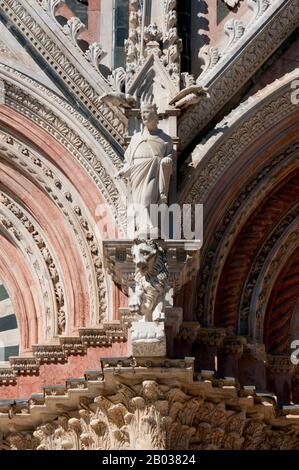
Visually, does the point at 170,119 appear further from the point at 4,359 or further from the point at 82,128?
the point at 4,359

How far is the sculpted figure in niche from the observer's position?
14.5 m

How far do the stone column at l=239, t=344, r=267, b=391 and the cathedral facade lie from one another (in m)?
0.01

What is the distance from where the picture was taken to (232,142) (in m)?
15.4

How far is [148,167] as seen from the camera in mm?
14547

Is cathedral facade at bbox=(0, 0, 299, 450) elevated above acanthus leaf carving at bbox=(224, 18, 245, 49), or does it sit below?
below

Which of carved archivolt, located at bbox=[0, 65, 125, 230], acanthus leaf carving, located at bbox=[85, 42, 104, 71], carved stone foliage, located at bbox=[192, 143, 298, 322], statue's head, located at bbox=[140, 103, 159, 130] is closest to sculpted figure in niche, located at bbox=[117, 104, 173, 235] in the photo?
statue's head, located at bbox=[140, 103, 159, 130]

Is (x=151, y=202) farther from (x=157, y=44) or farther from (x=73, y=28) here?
(x=73, y=28)

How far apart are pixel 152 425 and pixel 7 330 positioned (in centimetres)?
237

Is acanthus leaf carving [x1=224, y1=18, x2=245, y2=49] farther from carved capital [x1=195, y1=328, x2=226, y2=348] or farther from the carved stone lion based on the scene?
carved capital [x1=195, y1=328, x2=226, y2=348]

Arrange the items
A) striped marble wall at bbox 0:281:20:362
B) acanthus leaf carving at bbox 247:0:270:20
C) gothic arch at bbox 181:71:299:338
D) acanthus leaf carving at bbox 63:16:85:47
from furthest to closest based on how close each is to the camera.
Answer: acanthus leaf carving at bbox 247:0:270:20, acanthus leaf carving at bbox 63:16:85:47, striped marble wall at bbox 0:281:20:362, gothic arch at bbox 181:71:299:338

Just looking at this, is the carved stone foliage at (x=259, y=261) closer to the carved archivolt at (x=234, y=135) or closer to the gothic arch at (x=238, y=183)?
the gothic arch at (x=238, y=183)

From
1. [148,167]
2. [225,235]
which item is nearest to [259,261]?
[225,235]
